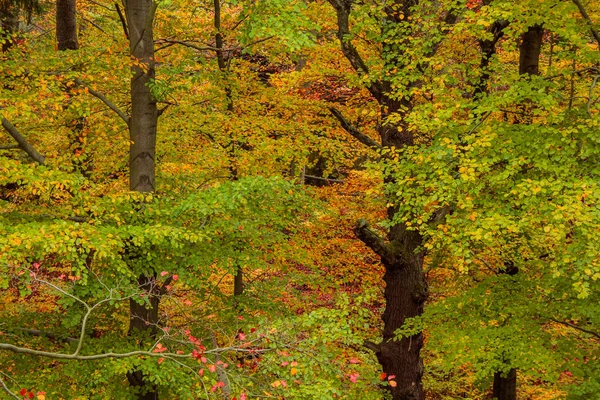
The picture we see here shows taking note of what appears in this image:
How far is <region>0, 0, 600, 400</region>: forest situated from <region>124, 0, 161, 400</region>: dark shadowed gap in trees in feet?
0.13

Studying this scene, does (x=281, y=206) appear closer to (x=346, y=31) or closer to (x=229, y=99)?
(x=229, y=99)

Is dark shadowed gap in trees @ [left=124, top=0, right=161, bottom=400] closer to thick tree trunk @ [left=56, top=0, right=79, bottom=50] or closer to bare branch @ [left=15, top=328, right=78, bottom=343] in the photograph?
bare branch @ [left=15, top=328, right=78, bottom=343]

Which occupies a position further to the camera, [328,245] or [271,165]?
[328,245]

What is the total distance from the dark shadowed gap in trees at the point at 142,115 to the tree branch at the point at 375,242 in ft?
13.1

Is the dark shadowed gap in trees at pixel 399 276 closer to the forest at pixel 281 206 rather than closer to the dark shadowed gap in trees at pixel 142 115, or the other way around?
the forest at pixel 281 206

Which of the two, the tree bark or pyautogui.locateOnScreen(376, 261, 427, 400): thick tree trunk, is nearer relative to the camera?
the tree bark

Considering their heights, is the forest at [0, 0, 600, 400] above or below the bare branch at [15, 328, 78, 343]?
above

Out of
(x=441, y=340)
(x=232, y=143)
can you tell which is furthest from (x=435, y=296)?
(x=232, y=143)

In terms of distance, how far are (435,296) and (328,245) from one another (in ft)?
12.6

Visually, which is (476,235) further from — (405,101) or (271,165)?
(271,165)

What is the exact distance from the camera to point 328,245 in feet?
48.2

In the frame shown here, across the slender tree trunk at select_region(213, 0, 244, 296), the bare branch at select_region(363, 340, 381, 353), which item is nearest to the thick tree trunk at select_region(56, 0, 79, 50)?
the slender tree trunk at select_region(213, 0, 244, 296)

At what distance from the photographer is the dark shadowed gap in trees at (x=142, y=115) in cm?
1001

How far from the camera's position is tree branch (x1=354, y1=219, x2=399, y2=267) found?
35.8ft
